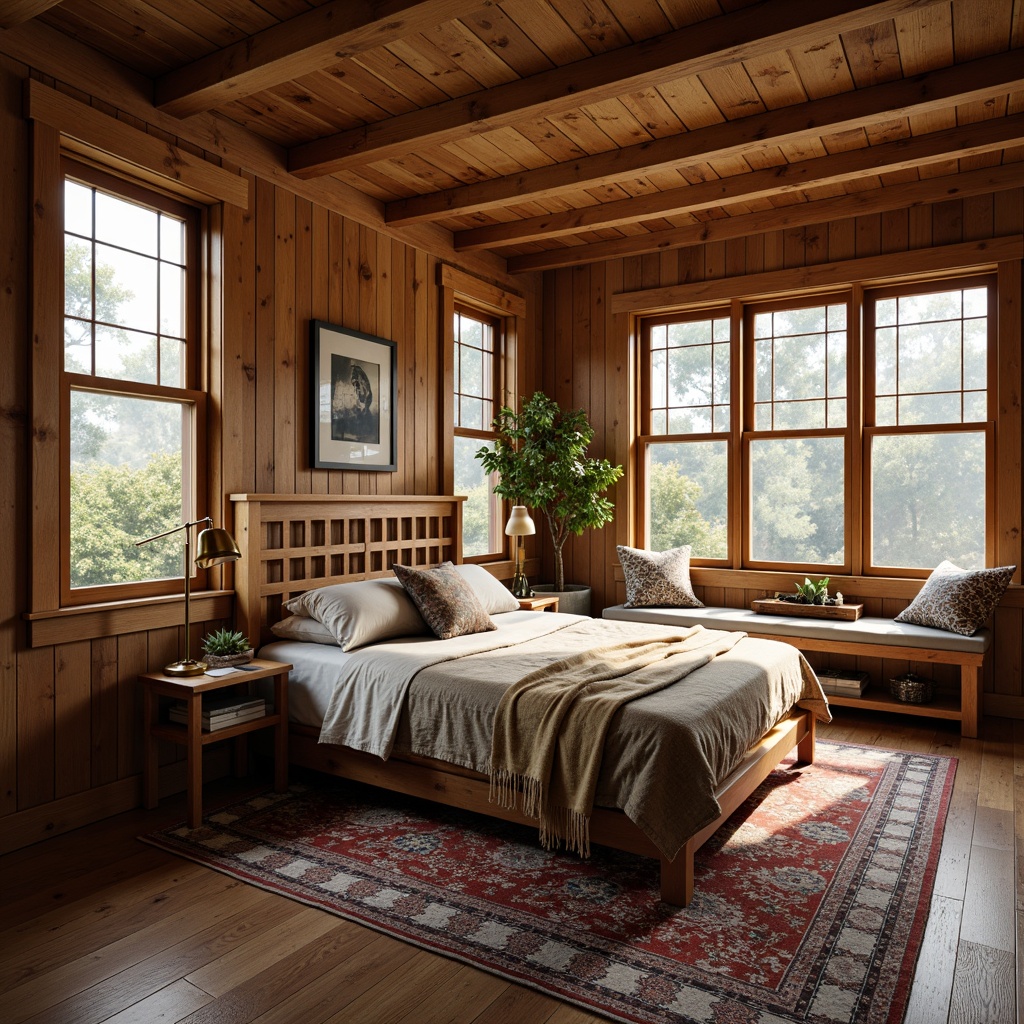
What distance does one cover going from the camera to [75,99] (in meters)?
3.05

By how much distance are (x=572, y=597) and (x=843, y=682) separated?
70.7 inches

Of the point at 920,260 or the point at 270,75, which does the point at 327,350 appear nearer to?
the point at 270,75

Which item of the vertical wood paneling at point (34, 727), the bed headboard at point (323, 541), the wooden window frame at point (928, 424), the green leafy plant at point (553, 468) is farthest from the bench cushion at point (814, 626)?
the vertical wood paneling at point (34, 727)

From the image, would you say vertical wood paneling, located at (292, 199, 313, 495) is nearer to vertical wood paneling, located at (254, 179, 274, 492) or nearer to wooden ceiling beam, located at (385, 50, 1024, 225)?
vertical wood paneling, located at (254, 179, 274, 492)

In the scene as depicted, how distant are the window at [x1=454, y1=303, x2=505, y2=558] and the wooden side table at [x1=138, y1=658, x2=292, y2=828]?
7.26ft

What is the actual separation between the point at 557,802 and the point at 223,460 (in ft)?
7.07

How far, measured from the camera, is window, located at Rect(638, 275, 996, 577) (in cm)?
484

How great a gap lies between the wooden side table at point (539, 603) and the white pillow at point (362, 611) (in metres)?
1.15

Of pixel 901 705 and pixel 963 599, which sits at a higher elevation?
pixel 963 599

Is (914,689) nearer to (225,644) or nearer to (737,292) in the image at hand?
(737,292)

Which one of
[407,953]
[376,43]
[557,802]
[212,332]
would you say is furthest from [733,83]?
[407,953]

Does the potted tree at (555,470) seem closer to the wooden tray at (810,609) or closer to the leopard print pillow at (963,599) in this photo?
the wooden tray at (810,609)

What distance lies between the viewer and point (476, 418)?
5.65 m

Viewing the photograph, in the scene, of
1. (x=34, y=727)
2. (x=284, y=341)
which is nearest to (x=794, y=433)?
(x=284, y=341)
